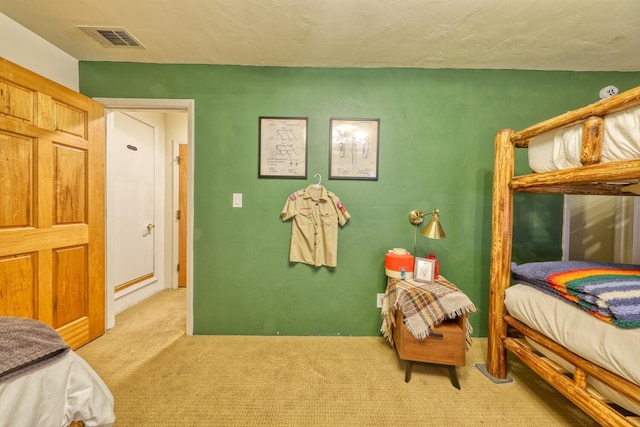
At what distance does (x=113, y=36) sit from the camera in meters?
1.88

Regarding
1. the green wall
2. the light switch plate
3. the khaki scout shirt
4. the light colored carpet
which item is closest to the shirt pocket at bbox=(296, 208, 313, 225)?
the khaki scout shirt

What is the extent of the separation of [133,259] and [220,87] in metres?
2.19

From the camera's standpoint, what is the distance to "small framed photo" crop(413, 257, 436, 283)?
75.6 inches

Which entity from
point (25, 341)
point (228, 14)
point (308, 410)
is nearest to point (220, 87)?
point (228, 14)

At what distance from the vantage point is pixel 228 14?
1.65 meters

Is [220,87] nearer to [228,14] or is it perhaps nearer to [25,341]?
[228,14]

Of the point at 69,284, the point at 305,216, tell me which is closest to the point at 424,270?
the point at 305,216

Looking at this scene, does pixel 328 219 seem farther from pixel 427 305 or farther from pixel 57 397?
pixel 57 397

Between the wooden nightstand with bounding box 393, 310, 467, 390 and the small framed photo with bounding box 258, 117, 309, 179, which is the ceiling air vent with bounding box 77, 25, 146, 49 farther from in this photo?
the wooden nightstand with bounding box 393, 310, 467, 390

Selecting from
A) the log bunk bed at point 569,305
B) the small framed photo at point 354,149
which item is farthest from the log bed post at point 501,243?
the small framed photo at point 354,149

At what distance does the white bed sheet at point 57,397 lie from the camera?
0.79 meters

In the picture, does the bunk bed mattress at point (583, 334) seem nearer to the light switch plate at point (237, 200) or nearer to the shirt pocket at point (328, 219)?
the shirt pocket at point (328, 219)

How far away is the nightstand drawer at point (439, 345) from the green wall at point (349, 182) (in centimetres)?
61

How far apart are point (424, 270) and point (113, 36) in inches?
112
